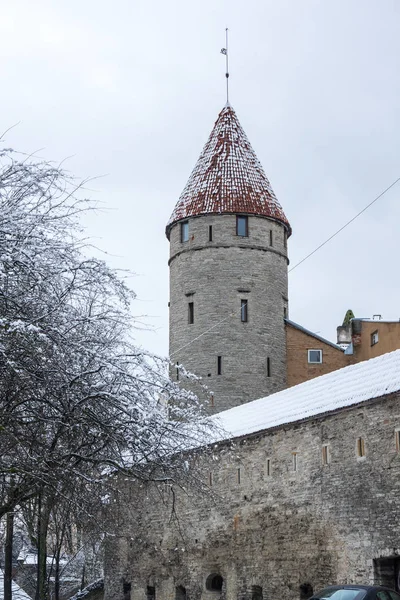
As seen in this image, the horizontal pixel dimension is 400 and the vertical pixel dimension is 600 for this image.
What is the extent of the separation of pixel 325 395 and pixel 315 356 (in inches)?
760

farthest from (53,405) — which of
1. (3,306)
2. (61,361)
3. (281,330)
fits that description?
(281,330)

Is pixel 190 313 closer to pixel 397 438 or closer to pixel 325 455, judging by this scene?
pixel 325 455

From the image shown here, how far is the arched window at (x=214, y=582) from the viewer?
24125 millimetres

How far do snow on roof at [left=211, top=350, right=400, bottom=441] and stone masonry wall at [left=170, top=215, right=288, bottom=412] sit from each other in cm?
1148

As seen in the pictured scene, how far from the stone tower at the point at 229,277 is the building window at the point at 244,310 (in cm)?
4

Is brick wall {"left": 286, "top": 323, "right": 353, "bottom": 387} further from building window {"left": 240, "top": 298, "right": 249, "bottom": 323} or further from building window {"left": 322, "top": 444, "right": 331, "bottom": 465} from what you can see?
building window {"left": 322, "top": 444, "right": 331, "bottom": 465}

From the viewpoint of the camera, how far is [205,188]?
4081 centimetres

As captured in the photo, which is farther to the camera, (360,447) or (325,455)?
(325,455)

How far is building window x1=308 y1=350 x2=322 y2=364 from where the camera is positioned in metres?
40.5

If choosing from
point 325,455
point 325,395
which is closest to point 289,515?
point 325,455

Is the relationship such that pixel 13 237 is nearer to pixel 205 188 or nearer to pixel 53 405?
pixel 53 405

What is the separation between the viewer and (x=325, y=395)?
21469mm

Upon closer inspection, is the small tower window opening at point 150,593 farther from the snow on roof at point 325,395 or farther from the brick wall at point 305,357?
the brick wall at point 305,357

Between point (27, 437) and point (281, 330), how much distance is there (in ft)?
97.5
